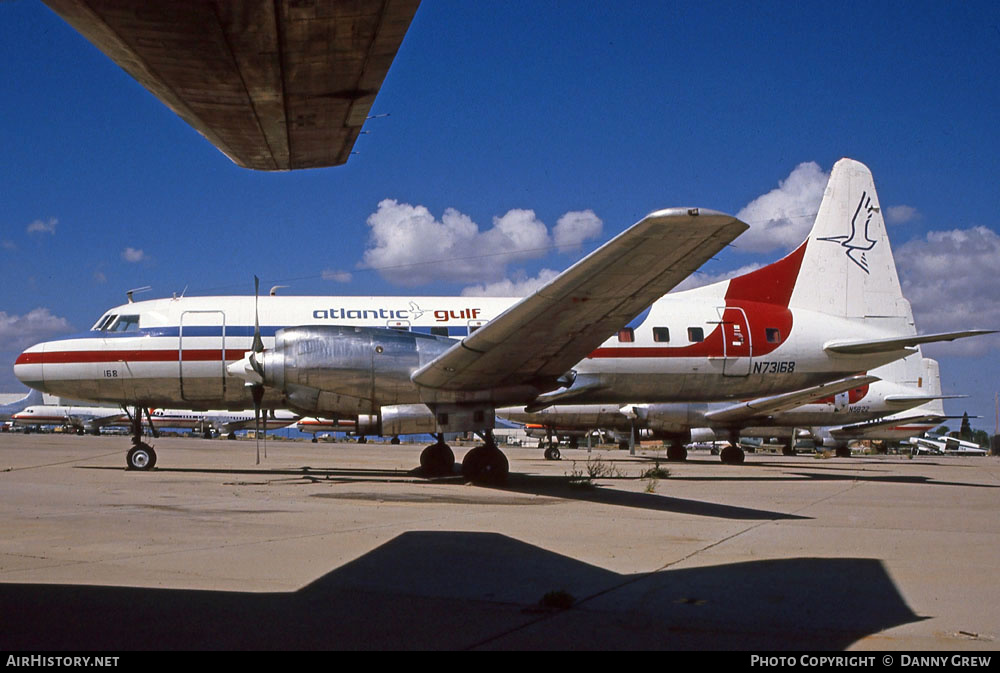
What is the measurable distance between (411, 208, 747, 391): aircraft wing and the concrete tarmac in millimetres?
2397

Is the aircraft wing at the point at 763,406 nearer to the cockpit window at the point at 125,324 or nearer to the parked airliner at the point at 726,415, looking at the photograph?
the parked airliner at the point at 726,415

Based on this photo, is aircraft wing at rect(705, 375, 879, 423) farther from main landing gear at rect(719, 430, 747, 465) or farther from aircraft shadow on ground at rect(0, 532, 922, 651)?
aircraft shadow on ground at rect(0, 532, 922, 651)

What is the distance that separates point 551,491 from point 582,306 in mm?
3468

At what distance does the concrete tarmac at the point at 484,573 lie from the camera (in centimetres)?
412

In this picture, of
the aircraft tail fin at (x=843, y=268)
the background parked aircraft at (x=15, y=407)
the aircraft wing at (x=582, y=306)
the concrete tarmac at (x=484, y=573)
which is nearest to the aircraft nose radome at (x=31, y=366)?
the concrete tarmac at (x=484, y=573)

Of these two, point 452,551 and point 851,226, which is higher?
point 851,226

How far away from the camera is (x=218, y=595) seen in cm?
487

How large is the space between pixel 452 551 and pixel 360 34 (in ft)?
14.3

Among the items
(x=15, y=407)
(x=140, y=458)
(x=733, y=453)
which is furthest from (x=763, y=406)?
(x=15, y=407)

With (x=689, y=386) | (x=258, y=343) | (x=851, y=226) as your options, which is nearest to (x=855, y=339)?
(x=851, y=226)

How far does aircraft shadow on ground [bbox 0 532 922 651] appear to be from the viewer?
156 inches

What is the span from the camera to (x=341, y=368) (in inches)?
539
